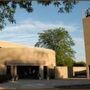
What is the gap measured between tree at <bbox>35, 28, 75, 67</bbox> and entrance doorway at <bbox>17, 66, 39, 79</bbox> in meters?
25.7

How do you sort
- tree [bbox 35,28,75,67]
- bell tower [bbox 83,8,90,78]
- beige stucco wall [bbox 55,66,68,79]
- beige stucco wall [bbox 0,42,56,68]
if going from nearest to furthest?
beige stucco wall [bbox 0,42,56,68] < bell tower [bbox 83,8,90,78] < beige stucco wall [bbox 55,66,68,79] < tree [bbox 35,28,75,67]

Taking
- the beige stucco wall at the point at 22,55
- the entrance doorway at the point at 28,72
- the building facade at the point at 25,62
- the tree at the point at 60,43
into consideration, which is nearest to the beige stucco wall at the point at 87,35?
the building facade at the point at 25,62

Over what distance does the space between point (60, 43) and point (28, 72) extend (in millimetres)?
30614

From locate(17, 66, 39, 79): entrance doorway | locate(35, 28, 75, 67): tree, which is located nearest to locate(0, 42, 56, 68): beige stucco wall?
locate(17, 66, 39, 79): entrance doorway

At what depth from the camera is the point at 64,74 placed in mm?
65812

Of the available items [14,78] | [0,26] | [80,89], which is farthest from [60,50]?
[0,26]

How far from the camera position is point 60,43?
87.7 meters

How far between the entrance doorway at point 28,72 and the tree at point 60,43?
25719 mm

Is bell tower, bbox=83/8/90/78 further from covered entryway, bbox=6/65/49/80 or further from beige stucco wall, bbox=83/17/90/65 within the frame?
covered entryway, bbox=6/65/49/80

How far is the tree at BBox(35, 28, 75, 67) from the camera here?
84875 mm

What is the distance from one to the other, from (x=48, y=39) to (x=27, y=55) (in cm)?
3485

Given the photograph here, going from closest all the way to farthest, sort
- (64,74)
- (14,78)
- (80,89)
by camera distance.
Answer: (80,89) < (14,78) < (64,74)

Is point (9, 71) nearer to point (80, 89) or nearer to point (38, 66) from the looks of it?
point (38, 66)

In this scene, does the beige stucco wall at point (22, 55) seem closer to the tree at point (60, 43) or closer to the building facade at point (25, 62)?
the building facade at point (25, 62)
